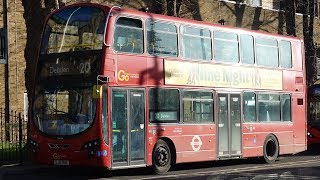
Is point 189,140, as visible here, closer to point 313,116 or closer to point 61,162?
point 61,162

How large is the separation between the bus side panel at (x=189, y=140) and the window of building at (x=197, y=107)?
21 centimetres

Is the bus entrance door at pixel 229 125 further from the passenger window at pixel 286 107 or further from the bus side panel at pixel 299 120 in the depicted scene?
the bus side panel at pixel 299 120

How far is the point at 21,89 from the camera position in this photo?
25891mm

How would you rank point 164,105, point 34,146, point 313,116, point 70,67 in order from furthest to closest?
point 313,116, point 164,105, point 34,146, point 70,67

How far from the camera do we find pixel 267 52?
19.8 m

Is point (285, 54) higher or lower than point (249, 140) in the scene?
higher

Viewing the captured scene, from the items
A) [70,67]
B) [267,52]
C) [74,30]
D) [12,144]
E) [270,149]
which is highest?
[74,30]

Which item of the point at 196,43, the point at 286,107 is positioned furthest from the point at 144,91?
the point at 286,107

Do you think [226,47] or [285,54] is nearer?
[226,47]

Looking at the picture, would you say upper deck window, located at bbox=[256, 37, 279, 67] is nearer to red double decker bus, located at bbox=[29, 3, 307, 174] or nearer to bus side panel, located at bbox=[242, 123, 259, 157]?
red double decker bus, located at bbox=[29, 3, 307, 174]

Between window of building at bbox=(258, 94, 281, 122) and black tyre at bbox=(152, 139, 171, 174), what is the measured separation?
4672mm

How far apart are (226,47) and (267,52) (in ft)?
7.31

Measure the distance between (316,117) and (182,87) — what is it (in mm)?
10792

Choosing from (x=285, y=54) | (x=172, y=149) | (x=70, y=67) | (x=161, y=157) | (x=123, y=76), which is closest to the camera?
(x=70, y=67)
